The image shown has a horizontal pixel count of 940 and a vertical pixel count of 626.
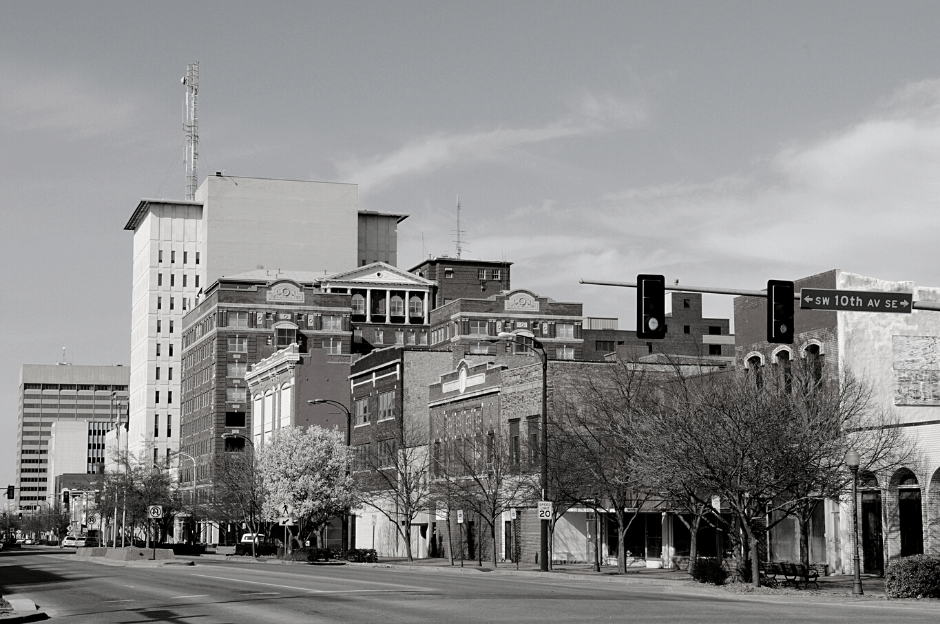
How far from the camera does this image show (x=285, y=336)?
145 m

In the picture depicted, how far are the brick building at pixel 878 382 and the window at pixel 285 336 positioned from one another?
96.8 metres

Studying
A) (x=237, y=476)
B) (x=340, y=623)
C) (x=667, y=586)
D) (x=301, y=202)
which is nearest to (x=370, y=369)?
(x=237, y=476)

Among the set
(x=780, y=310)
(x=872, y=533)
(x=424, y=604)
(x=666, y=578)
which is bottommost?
(x=666, y=578)

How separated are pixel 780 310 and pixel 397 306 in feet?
466

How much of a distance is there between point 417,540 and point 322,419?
33.7m

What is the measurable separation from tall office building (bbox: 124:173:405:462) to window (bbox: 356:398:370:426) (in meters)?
79.7

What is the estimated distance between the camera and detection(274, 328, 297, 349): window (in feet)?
471

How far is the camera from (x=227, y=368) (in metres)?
151

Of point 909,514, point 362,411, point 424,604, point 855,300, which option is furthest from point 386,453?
point 855,300

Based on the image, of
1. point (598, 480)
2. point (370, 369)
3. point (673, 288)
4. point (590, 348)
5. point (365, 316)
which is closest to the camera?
point (673, 288)

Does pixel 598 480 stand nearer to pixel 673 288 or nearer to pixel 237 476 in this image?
pixel 673 288

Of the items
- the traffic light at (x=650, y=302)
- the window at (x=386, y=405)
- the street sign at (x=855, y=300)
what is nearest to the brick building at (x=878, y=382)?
the street sign at (x=855, y=300)

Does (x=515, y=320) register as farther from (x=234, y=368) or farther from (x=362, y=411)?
(x=362, y=411)

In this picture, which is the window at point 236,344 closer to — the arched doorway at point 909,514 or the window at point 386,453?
the window at point 386,453
